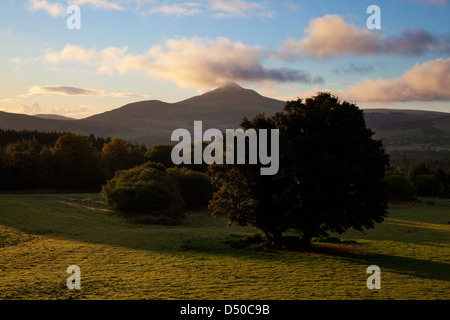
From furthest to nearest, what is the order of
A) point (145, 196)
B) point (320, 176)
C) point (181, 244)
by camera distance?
point (145, 196)
point (181, 244)
point (320, 176)

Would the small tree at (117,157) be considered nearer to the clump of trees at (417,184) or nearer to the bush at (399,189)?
the bush at (399,189)

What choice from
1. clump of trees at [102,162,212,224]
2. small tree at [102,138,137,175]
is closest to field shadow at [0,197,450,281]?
clump of trees at [102,162,212,224]

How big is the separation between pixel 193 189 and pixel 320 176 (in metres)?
53.7

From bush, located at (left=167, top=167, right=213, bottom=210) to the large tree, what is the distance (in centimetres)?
4869

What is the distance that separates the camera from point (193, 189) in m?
81.6

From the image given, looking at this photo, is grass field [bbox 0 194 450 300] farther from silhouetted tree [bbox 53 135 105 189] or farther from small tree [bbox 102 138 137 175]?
small tree [bbox 102 138 137 175]

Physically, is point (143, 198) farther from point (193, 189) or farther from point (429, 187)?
point (429, 187)

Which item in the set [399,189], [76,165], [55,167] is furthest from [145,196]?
[399,189]

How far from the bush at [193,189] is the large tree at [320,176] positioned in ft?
160

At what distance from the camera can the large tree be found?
29.7 metres

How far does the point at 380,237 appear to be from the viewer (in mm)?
46312

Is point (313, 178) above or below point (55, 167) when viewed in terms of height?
above
